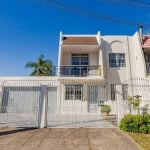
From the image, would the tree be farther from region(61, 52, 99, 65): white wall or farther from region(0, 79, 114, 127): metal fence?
region(0, 79, 114, 127): metal fence

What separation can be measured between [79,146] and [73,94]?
11343mm

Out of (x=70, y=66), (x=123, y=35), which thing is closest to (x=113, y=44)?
(x=123, y=35)

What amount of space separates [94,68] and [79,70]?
170 centimetres

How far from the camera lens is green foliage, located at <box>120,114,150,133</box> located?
27.0 feet

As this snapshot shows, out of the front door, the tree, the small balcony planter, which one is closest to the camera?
the small balcony planter

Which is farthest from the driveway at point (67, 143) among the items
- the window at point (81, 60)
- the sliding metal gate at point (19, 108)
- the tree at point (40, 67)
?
the tree at point (40, 67)

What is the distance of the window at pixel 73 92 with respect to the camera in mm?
17078

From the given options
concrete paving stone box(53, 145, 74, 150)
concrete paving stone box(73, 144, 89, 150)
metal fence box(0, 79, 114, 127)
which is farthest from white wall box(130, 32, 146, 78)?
concrete paving stone box(53, 145, 74, 150)

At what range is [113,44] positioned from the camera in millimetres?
19266

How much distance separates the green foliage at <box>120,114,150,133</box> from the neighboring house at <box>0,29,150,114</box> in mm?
6829

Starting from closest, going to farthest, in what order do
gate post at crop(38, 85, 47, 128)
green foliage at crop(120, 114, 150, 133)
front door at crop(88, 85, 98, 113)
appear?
green foliage at crop(120, 114, 150, 133)
gate post at crop(38, 85, 47, 128)
front door at crop(88, 85, 98, 113)

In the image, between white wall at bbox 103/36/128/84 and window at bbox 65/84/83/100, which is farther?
white wall at bbox 103/36/128/84

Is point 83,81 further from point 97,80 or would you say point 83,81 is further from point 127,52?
point 127,52

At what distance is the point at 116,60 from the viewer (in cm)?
1877
